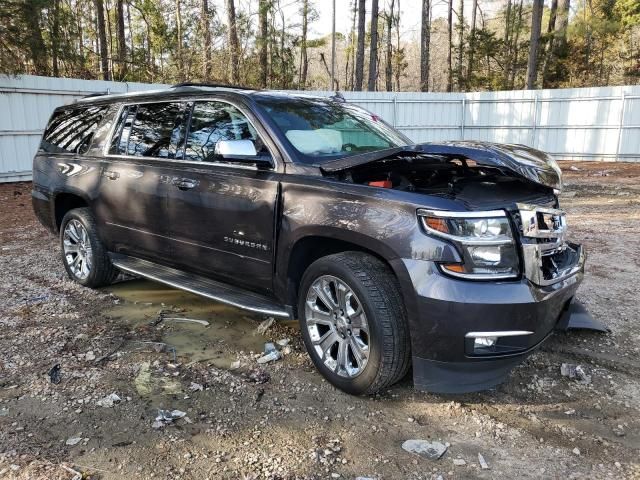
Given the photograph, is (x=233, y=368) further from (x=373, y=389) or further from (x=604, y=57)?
(x=604, y=57)

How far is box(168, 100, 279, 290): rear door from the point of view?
11.9 feet

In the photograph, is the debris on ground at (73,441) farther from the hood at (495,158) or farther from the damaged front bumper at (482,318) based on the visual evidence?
the hood at (495,158)

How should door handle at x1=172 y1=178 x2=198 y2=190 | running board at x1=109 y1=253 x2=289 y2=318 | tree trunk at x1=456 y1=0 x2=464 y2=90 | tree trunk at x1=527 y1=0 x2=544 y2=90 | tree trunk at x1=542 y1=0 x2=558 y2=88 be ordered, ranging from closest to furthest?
running board at x1=109 y1=253 x2=289 y2=318
door handle at x1=172 y1=178 x2=198 y2=190
tree trunk at x1=527 y1=0 x2=544 y2=90
tree trunk at x1=542 y1=0 x2=558 y2=88
tree trunk at x1=456 y1=0 x2=464 y2=90

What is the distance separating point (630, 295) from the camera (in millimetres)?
5004

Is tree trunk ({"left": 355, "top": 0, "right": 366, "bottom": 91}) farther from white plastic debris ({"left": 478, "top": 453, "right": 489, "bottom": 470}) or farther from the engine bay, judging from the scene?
white plastic debris ({"left": 478, "top": 453, "right": 489, "bottom": 470})

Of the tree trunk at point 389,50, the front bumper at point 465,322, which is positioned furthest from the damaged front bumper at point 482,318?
the tree trunk at point 389,50

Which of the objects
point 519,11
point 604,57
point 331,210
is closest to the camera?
point 331,210

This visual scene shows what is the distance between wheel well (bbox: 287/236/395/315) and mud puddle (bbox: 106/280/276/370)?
2.15ft

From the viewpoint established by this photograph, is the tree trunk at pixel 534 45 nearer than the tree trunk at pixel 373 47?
Yes

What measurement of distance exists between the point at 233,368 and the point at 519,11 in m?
37.7

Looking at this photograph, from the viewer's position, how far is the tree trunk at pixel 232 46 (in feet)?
64.0

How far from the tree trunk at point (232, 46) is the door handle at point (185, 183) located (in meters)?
17.1

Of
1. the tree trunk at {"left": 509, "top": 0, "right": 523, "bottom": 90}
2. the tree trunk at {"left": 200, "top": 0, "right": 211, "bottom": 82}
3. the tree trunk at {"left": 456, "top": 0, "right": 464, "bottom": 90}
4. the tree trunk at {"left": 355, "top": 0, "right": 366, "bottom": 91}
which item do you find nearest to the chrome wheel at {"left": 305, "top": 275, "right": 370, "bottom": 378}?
the tree trunk at {"left": 200, "top": 0, "right": 211, "bottom": 82}

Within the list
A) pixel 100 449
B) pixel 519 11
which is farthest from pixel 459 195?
pixel 519 11
